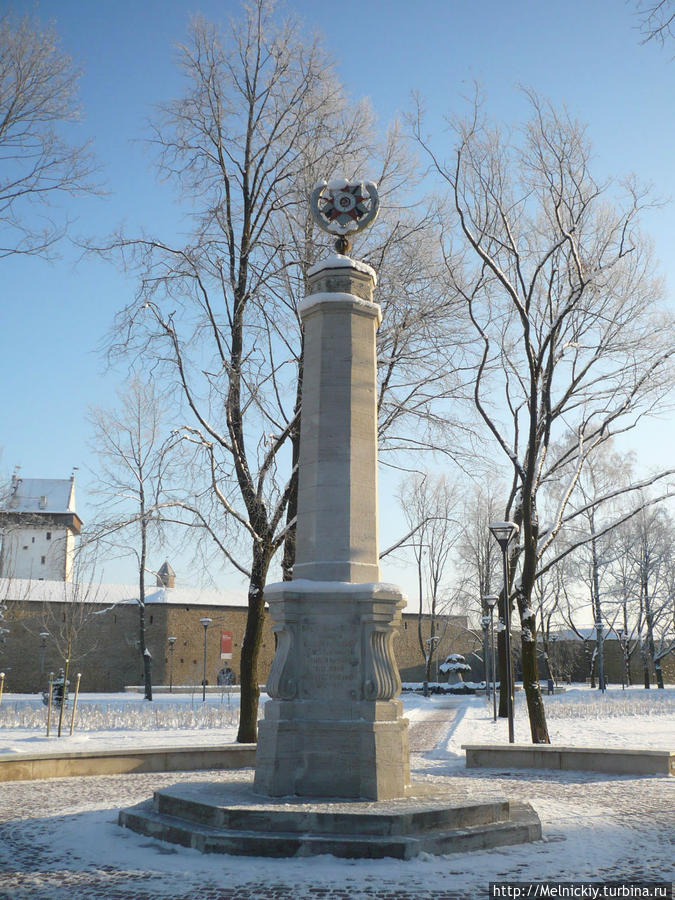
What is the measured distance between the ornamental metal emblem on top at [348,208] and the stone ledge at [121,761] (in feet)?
26.2

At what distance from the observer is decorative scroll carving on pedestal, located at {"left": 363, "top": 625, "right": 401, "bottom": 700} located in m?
7.35

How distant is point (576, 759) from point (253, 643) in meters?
5.88

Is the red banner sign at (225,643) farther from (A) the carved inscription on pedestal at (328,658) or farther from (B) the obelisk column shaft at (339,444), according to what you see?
(A) the carved inscription on pedestal at (328,658)

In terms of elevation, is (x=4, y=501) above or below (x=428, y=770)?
above

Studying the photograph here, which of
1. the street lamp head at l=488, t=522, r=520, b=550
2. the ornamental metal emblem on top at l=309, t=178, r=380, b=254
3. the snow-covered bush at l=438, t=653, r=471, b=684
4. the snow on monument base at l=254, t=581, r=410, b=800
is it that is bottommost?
the snow-covered bush at l=438, t=653, r=471, b=684

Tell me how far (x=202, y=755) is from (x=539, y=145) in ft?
42.0

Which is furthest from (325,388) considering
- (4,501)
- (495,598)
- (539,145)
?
(4,501)

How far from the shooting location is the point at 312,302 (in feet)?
28.5

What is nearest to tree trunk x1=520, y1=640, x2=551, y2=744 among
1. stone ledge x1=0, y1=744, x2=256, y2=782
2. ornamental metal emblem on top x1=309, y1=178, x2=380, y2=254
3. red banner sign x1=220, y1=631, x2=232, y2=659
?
stone ledge x1=0, y1=744, x2=256, y2=782

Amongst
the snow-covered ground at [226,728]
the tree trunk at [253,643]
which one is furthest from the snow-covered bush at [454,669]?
the tree trunk at [253,643]

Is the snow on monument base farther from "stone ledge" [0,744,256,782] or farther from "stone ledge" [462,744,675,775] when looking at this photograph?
"stone ledge" [462,744,675,775]

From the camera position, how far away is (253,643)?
14.2 m

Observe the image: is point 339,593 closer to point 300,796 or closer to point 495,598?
point 300,796

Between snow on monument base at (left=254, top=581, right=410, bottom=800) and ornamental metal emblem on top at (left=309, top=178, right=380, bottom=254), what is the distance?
4269 mm
